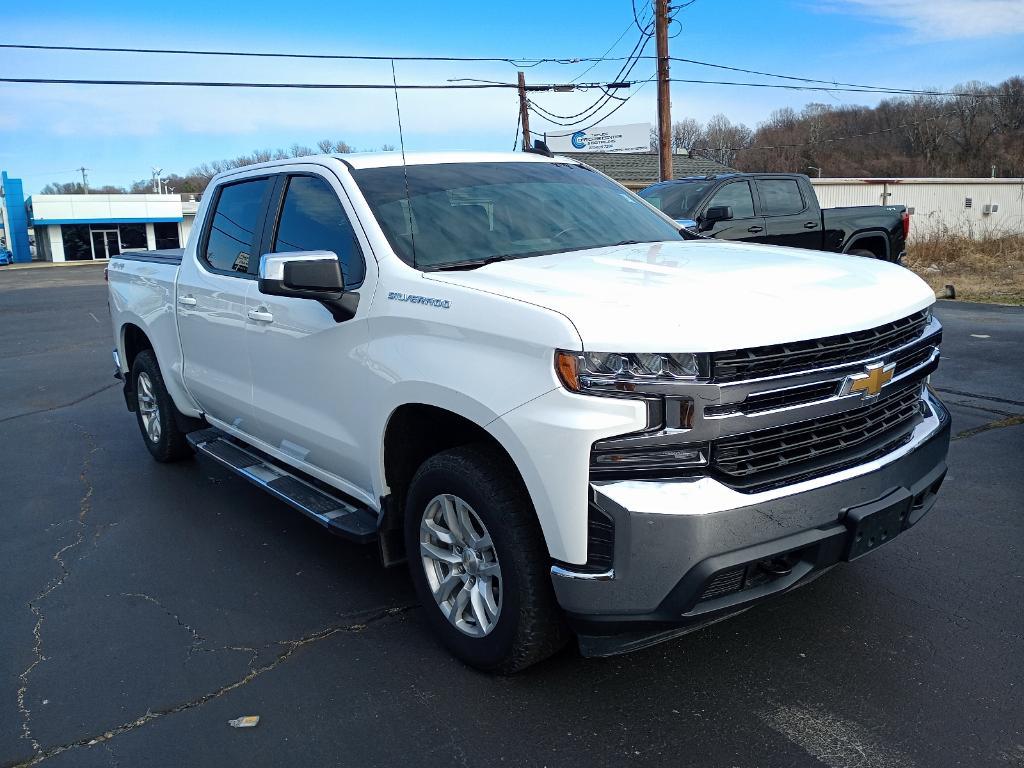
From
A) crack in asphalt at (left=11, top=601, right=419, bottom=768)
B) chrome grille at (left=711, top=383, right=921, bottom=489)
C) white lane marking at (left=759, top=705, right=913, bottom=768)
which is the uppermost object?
chrome grille at (left=711, top=383, right=921, bottom=489)

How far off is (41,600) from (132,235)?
6793 cm

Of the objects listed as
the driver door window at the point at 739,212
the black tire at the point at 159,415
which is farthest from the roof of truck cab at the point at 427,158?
the driver door window at the point at 739,212

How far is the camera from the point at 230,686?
11.0 ft

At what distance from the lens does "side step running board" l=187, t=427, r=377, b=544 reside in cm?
379

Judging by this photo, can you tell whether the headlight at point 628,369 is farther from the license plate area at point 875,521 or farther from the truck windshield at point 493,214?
the truck windshield at point 493,214

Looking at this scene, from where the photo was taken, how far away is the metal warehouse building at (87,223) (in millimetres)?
62188

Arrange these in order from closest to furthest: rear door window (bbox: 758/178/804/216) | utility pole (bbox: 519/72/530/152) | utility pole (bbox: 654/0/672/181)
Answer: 1. rear door window (bbox: 758/178/804/216)
2. utility pole (bbox: 654/0/672/181)
3. utility pole (bbox: 519/72/530/152)

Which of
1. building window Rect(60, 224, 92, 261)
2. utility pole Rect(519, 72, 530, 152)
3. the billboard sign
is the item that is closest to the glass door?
building window Rect(60, 224, 92, 261)

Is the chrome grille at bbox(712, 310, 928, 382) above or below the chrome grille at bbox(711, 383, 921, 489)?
above

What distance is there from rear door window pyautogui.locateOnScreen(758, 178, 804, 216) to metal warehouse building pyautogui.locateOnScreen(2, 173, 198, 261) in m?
56.2

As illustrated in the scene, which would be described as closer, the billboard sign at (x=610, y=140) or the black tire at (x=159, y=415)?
the black tire at (x=159, y=415)

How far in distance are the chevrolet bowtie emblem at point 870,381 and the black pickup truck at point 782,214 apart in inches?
336

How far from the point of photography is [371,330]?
3.56 m

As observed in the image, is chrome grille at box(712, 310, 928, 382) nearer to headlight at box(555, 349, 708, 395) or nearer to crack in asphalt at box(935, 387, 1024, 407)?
headlight at box(555, 349, 708, 395)
